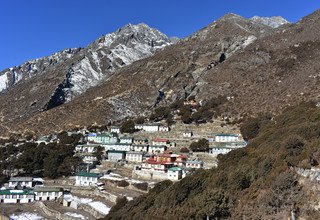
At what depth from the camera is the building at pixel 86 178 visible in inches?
1805

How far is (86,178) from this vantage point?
152 feet

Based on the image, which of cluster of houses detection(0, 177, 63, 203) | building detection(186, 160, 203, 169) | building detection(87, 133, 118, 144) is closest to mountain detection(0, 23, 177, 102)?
building detection(87, 133, 118, 144)

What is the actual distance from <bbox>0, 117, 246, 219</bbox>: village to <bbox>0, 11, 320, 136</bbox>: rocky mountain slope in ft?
45.3

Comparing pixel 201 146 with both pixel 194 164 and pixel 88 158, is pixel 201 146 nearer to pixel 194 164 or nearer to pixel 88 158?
pixel 194 164

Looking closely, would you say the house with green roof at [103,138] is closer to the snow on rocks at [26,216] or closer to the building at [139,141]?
the building at [139,141]

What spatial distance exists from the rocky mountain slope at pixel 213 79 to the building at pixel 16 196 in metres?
38.6

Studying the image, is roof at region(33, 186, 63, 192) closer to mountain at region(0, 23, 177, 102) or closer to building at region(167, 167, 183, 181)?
building at region(167, 167, 183, 181)

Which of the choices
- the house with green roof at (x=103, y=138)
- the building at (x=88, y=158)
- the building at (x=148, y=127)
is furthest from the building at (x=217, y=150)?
the house with green roof at (x=103, y=138)

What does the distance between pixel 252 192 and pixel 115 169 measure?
30722 mm

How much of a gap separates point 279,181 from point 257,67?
75.3m

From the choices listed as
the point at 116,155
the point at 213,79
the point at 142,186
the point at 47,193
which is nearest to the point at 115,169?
the point at 116,155

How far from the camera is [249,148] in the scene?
1393 inches

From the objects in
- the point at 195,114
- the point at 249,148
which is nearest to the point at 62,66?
the point at 195,114

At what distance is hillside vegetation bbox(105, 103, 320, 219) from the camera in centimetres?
1991
